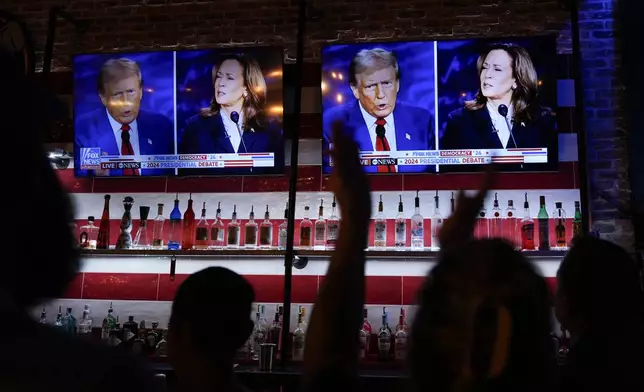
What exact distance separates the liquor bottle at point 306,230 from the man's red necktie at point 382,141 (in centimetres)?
70

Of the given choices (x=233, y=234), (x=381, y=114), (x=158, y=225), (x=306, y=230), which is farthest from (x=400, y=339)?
(x=158, y=225)

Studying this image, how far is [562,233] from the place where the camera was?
12.7ft

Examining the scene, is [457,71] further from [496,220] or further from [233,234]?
[233,234]

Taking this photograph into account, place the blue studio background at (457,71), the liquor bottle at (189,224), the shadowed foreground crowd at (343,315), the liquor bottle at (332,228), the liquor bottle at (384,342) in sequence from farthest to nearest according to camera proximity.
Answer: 1. the liquor bottle at (189,224)
2. the liquor bottle at (332,228)
3. the liquor bottle at (384,342)
4. the blue studio background at (457,71)
5. the shadowed foreground crowd at (343,315)

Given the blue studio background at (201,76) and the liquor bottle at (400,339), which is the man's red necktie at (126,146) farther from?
the liquor bottle at (400,339)

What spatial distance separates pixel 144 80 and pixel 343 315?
144 inches

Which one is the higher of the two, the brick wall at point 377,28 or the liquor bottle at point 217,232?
the brick wall at point 377,28

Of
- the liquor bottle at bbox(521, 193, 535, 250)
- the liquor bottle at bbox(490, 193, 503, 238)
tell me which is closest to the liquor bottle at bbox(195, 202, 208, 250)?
the liquor bottle at bbox(490, 193, 503, 238)

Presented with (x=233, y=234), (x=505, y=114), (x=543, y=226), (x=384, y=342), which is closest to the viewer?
(x=505, y=114)

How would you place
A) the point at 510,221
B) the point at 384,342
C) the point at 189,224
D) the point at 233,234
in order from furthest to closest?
the point at 189,224, the point at 233,234, the point at 510,221, the point at 384,342

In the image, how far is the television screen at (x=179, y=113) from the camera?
13.2ft

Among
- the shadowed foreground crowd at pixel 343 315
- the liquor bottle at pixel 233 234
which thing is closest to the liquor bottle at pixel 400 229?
the liquor bottle at pixel 233 234

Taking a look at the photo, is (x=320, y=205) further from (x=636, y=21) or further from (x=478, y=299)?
(x=478, y=299)

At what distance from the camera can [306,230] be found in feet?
13.9
